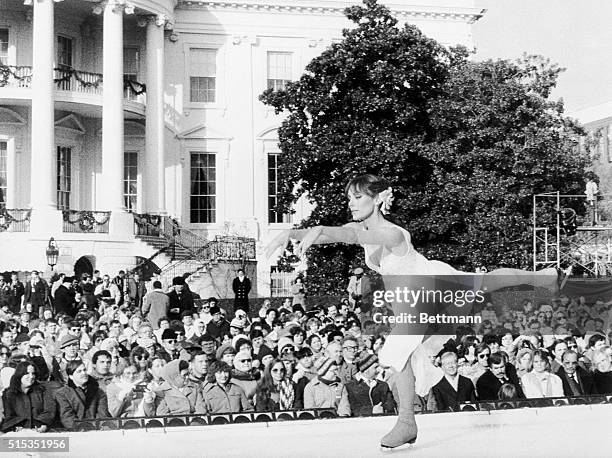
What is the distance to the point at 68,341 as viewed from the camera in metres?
10.5

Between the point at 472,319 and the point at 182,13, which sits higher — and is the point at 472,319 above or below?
below

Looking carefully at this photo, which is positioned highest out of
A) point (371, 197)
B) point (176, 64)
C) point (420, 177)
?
point (176, 64)

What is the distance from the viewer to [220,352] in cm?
1030

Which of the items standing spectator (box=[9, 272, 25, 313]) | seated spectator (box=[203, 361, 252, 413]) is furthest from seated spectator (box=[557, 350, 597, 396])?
standing spectator (box=[9, 272, 25, 313])

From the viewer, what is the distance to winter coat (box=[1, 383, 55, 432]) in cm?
863

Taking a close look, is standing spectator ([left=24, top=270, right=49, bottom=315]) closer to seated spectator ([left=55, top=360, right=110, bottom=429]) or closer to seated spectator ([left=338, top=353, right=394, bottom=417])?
seated spectator ([left=55, top=360, right=110, bottom=429])

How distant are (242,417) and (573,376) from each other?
11.0 feet

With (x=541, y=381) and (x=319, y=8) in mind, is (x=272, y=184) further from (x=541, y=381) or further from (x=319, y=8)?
(x=541, y=381)

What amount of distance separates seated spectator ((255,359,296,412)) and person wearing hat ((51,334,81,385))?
1.77 m

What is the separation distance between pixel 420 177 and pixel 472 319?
12.7 meters

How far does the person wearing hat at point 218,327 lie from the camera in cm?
1229

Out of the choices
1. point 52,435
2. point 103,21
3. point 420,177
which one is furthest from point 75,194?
point 52,435

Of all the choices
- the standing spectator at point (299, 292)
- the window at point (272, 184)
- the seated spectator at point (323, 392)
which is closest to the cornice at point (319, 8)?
the window at point (272, 184)

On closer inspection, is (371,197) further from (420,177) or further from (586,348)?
(420,177)
